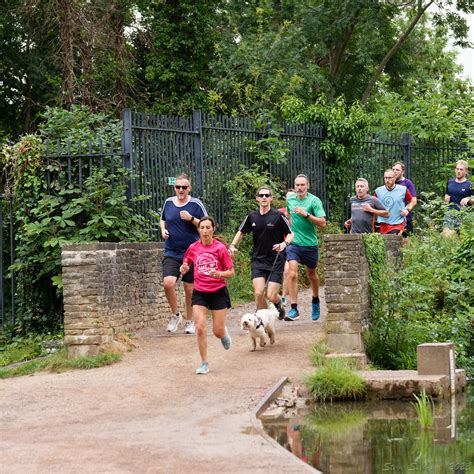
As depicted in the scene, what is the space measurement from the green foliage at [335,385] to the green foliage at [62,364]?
2.86 metres

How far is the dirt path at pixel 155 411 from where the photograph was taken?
8484 millimetres

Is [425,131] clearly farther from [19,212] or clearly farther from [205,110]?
[19,212]

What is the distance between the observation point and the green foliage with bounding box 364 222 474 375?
48.0 ft

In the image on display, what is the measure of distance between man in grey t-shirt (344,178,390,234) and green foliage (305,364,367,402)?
15.5 ft

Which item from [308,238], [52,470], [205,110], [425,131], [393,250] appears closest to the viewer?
[52,470]

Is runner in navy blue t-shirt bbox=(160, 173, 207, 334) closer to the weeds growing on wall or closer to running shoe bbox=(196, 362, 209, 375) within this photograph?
the weeds growing on wall

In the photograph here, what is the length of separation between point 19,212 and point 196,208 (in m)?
3.14

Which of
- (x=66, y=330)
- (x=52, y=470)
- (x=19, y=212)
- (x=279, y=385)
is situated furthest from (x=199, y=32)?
(x=52, y=470)

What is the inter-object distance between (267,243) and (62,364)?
291cm

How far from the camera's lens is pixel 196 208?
48.5ft

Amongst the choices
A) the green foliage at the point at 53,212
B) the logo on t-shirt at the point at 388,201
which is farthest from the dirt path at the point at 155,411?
the logo on t-shirt at the point at 388,201

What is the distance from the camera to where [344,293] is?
1371 cm

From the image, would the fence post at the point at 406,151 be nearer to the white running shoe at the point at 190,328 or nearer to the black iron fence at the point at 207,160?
the black iron fence at the point at 207,160

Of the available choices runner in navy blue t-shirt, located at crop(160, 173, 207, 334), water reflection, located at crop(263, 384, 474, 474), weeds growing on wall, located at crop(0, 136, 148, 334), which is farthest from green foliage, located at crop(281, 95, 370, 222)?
water reflection, located at crop(263, 384, 474, 474)
